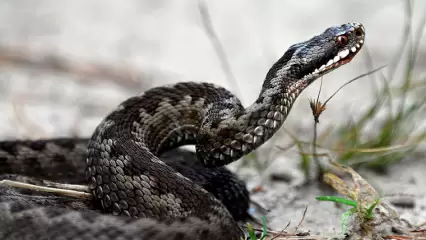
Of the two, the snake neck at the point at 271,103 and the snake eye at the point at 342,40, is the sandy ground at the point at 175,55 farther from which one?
the snake eye at the point at 342,40

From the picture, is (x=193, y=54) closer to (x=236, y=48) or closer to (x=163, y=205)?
(x=236, y=48)

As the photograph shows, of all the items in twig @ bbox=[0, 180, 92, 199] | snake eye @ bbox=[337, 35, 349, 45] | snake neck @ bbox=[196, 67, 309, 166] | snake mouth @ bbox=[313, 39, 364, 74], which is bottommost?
twig @ bbox=[0, 180, 92, 199]

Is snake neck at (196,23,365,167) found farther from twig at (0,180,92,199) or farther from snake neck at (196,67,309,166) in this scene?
twig at (0,180,92,199)

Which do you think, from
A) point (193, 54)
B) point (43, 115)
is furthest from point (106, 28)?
point (43, 115)

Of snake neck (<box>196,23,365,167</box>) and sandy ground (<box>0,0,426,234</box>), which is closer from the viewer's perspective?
snake neck (<box>196,23,365,167</box>)

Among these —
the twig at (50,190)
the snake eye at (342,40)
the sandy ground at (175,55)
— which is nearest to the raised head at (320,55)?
the snake eye at (342,40)

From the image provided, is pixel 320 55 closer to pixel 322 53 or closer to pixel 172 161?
pixel 322 53

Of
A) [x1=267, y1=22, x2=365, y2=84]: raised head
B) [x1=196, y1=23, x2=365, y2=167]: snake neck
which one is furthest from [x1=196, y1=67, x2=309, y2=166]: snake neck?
[x1=267, y1=22, x2=365, y2=84]: raised head
